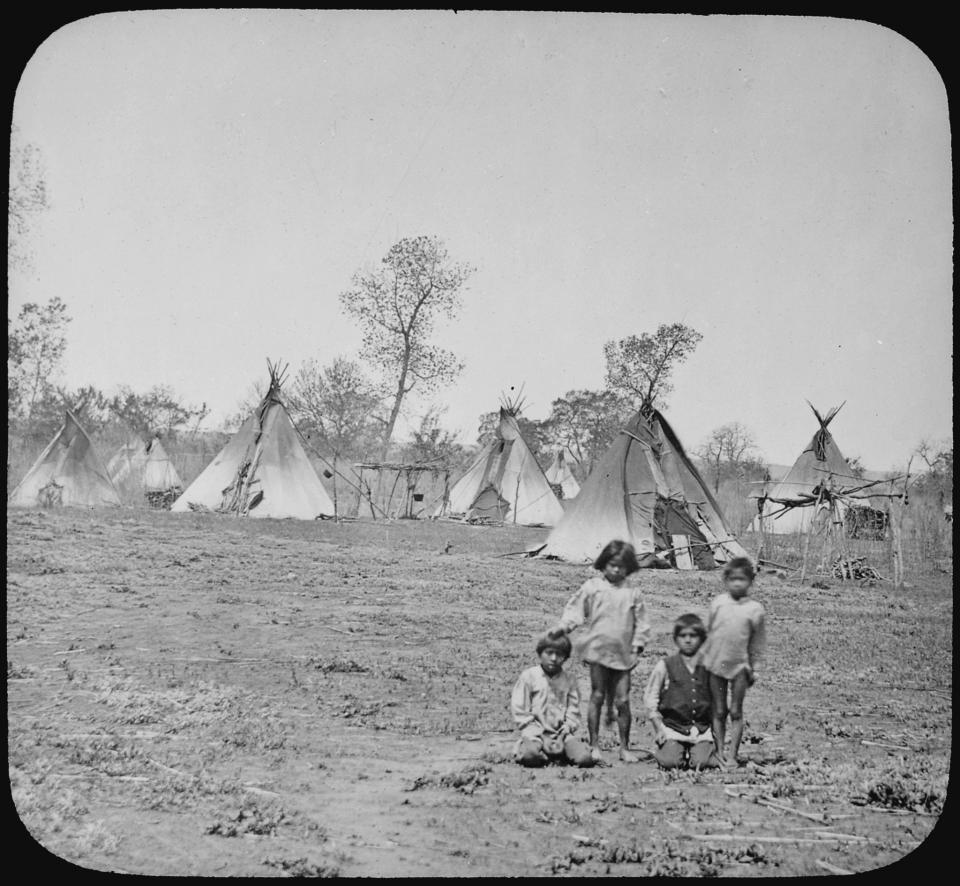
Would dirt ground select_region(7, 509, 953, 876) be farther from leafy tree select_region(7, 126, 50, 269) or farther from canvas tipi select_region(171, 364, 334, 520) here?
canvas tipi select_region(171, 364, 334, 520)

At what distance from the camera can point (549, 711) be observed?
182 inches

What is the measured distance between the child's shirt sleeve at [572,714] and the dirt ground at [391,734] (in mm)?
245

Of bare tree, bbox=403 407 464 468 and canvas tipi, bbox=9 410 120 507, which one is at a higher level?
bare tree, bbox=403 407 464 468

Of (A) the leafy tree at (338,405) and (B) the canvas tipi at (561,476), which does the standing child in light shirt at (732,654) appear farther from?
(B) the canvas tipi at (561,476)

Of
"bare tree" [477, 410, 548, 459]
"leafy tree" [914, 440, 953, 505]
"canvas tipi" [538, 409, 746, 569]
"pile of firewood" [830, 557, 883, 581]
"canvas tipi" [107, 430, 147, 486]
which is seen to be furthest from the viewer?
"bare tree" [477, 410, 548, 459]

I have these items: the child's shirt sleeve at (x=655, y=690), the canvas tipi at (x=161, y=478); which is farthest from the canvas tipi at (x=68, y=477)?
the child's shirt sleeve at (x=655, y=690)

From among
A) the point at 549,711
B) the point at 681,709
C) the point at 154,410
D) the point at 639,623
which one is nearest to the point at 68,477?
the point at 154,410

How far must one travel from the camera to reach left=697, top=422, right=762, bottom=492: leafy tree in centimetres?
729

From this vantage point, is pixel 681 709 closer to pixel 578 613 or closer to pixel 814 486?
pixel 578 613

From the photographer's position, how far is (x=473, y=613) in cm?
662

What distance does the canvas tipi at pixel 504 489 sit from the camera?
16.8 meters

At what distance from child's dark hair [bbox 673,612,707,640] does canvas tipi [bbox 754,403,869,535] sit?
7.63ft

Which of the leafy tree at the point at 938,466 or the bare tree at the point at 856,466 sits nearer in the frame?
the leafy tree at the point at 938,466

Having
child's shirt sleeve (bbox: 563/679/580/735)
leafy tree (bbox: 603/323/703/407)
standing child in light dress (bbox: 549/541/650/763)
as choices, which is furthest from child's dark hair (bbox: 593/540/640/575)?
leafy tree (bbox: 603/323/703/407)
